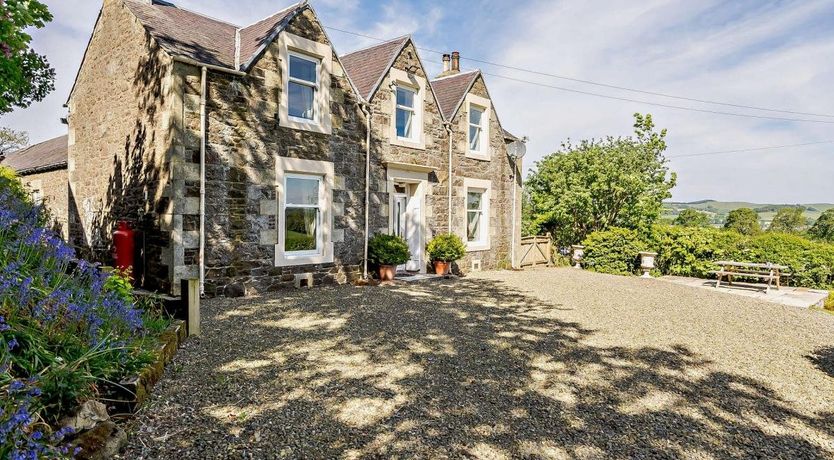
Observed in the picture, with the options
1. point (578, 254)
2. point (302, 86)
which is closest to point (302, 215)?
point (302, 86)

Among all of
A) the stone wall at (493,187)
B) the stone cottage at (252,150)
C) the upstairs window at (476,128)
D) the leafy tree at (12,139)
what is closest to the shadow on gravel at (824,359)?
the stone cottage at (252,150)

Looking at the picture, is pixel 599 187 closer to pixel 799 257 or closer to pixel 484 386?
pixel 799 257

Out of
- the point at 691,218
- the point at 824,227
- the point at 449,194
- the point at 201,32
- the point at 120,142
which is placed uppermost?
the point at 201,32

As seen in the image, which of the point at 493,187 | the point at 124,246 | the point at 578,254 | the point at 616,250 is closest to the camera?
the point at 124,246

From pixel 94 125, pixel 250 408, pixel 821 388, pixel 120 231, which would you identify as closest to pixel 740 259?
pixel 821 388

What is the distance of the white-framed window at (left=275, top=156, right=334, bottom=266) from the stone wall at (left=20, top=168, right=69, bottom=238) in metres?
7.73

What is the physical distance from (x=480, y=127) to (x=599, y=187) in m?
5.54

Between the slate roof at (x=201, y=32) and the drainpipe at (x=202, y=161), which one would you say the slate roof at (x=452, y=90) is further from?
the drainpipe at (x=202, y=161)

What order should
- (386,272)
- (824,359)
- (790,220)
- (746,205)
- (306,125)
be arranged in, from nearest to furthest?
(824,359), (306,125), (386,272), (790,220), (746,205)

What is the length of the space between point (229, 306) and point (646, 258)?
13191 mm

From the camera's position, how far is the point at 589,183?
18.2 metres

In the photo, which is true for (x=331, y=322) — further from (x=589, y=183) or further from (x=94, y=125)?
(x=589, y=183)

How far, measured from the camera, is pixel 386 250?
38.4 ft

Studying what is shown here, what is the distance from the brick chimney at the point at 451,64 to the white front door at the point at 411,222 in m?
5.94
